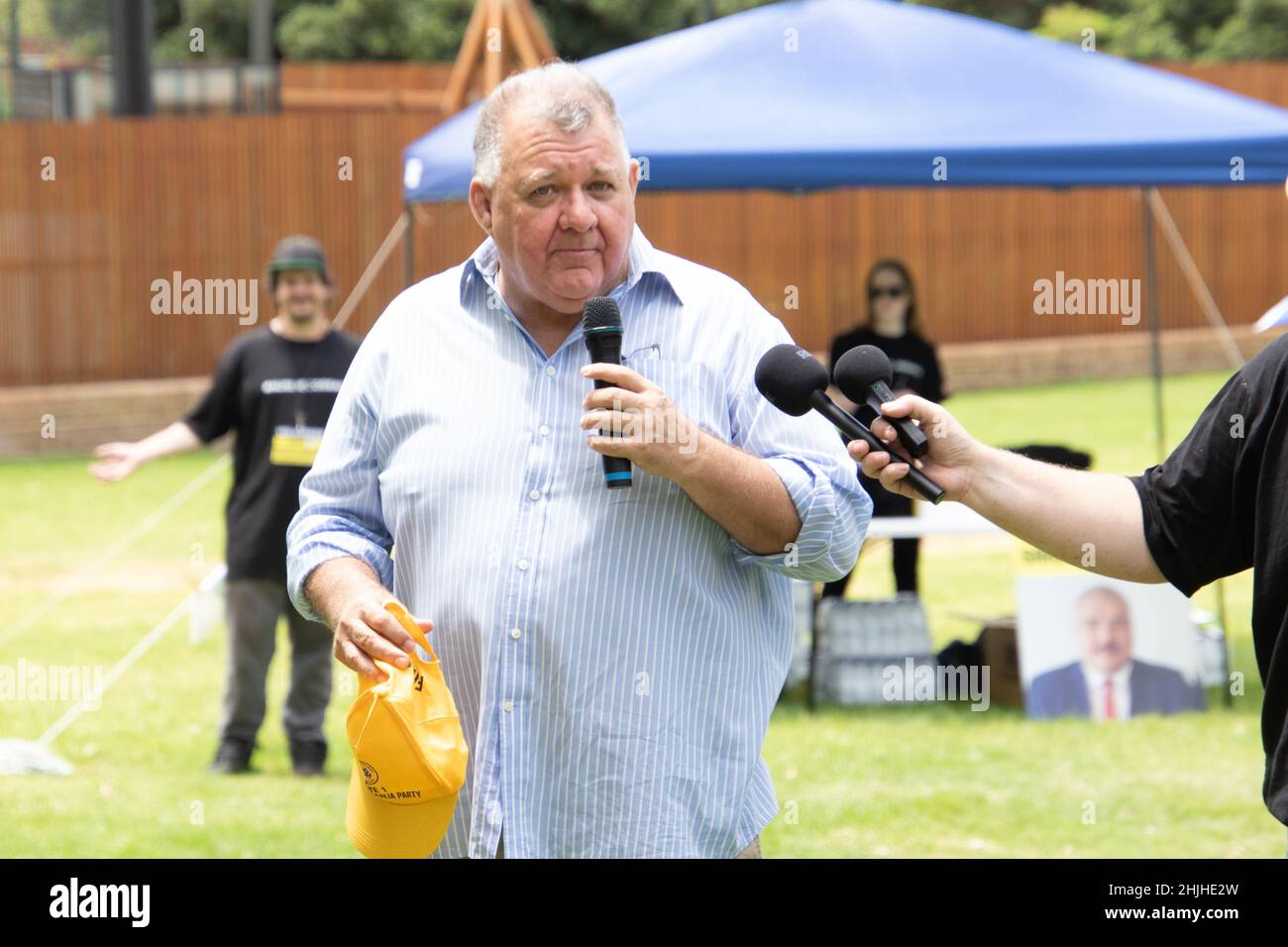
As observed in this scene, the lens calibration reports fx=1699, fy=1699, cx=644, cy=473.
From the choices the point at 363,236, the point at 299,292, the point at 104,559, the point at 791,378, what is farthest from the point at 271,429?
the point at 363,236

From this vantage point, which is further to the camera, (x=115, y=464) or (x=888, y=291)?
(x=888, y=291)

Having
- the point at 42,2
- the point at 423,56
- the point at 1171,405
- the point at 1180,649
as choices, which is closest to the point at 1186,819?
the point at 1180,649

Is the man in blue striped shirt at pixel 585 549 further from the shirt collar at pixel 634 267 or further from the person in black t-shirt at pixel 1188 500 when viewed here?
the person in black t-shirt at pixel 1188 500

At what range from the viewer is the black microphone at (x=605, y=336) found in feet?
9.69

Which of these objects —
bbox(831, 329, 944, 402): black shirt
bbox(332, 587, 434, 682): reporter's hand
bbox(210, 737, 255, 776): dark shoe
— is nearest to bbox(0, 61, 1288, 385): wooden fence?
bbox(831, 329, 944, 402): black shirt

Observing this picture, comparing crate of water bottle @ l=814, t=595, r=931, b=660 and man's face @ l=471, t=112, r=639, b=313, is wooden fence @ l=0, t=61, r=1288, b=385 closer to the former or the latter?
crate of water bottle @ l=814, t=595, r=931, b=660

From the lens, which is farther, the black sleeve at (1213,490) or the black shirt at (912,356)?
the black shirt at (912,356)

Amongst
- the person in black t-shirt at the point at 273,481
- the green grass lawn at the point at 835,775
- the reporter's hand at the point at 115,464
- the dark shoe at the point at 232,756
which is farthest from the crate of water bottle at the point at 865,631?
the reporter's hand at the point at 115,464

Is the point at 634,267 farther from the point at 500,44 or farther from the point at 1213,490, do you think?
the point at 500,44

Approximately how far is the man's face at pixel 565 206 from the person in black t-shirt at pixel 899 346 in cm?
711

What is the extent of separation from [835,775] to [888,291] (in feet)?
12.7

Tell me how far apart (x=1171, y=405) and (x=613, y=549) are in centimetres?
1837

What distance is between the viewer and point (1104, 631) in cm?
838

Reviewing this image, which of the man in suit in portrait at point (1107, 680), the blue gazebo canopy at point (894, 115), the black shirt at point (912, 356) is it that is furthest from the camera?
the black shirt at point (912, 356)
